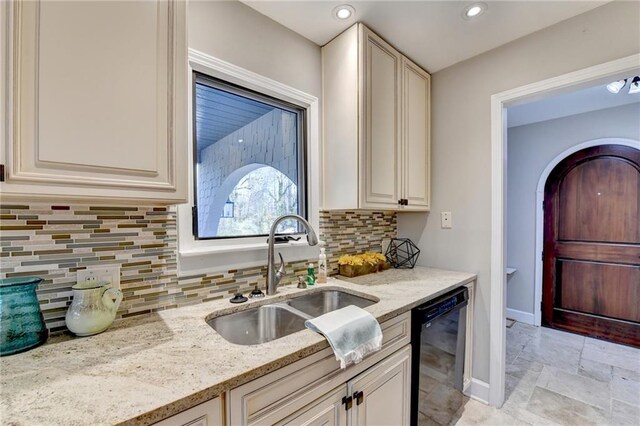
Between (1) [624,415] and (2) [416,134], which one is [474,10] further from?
(1) [624,415]

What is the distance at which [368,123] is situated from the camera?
1.63 m

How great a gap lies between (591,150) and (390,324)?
127 inches

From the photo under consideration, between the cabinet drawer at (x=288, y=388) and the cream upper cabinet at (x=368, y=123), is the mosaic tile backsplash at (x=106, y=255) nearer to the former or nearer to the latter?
the cabinet drawer at (x=288, y=388)

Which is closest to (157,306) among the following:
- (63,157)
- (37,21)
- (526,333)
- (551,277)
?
(63,157)

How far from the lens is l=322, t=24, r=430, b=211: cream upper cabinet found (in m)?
1.59

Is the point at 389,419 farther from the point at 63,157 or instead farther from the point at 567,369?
the point at 567,369

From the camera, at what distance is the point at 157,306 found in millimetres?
1168

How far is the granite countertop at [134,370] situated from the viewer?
58 centimetres

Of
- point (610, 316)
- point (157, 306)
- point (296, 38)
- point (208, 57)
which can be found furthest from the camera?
point (610, 316)

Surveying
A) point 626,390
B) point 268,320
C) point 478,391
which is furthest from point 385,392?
point 626,390

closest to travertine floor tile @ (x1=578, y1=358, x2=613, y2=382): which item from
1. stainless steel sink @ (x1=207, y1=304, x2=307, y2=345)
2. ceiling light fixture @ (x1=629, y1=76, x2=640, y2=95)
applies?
ceiling light fixture @ (x1=629, y1=76, x2=640, y2=95)

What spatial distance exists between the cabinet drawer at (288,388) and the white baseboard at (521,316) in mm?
3159

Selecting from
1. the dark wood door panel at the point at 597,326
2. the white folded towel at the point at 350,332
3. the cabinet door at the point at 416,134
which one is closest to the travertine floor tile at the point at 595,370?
the dark wood door panel at the point at 597,326

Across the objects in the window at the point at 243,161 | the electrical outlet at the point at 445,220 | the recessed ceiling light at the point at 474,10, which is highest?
the recessed ceiling light at the point at 474,10
